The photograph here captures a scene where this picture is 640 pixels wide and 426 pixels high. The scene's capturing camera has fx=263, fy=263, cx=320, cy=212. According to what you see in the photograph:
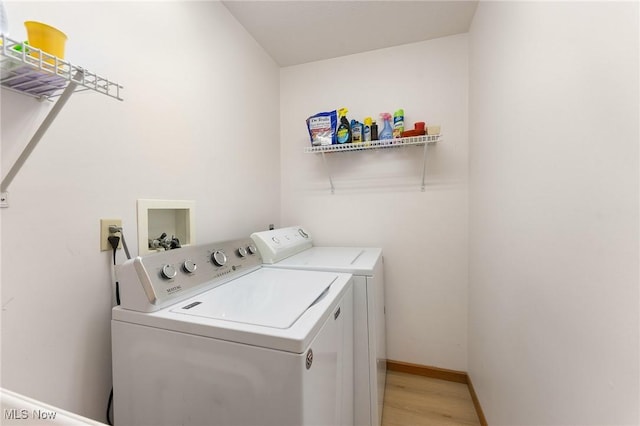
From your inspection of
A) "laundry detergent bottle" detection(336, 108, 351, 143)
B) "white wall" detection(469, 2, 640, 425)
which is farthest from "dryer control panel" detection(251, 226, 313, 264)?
"white wall" detection(469, 2, 640, 425)

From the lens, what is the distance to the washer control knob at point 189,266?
39.1 inches

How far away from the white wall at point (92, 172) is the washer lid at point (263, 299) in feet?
1.24

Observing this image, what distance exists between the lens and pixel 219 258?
1.18m

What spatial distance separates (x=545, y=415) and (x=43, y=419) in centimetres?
133

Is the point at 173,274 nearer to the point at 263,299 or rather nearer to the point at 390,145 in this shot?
the point at 263,299

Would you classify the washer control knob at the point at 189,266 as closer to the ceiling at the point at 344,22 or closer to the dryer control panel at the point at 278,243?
the dryer control panel at the point at 278,243

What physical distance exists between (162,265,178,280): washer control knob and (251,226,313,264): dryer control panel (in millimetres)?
580

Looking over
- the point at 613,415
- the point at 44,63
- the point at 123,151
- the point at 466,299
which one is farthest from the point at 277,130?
the point at 613,415

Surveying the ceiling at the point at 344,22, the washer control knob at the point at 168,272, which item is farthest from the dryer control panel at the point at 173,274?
the ceiling at the point at 344,22

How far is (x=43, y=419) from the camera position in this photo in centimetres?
40

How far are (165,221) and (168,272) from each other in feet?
1.48

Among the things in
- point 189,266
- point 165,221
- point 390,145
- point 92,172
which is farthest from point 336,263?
point 92,172

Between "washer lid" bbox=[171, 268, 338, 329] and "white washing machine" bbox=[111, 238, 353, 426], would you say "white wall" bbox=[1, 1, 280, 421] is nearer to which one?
"white washing machine" bbox=[111, 238, 353, 426]

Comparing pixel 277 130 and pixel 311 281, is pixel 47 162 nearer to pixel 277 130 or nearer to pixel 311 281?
pixel 311 281
